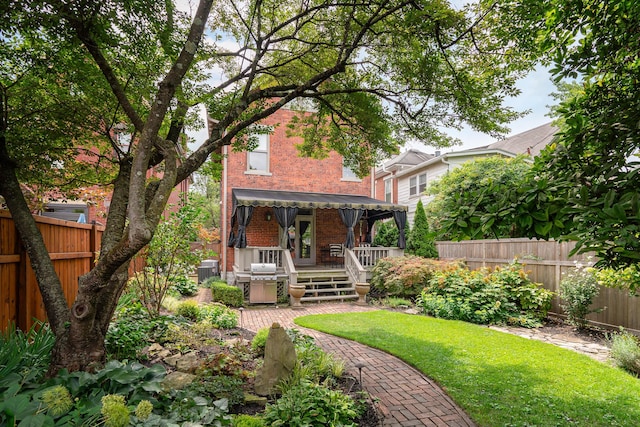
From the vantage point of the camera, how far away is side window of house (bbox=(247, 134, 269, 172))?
1399cm

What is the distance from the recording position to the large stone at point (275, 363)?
155 inches

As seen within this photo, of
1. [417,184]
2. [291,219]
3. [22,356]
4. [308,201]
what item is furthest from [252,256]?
[417,184]

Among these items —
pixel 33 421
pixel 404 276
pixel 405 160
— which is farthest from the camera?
pixel 405 160

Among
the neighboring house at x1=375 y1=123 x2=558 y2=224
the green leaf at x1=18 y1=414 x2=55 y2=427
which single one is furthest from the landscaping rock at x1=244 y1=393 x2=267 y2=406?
the neighboring house at x1=375 y1=123 x2=558 y2=224

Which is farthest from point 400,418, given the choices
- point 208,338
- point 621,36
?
point 621,36

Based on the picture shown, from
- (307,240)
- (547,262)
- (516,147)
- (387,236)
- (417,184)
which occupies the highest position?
(516,147)

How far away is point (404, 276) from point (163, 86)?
29.1 feet

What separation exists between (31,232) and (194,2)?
362 centimetres

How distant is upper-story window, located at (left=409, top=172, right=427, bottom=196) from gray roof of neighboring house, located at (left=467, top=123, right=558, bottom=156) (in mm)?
3322

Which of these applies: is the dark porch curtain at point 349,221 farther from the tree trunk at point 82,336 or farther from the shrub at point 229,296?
the tree trunk at point 82,336

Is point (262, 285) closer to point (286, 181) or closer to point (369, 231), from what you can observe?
point (286, 181)

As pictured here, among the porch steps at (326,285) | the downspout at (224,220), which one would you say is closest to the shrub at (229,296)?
the porch steps at (326,285)

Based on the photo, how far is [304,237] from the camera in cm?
1462

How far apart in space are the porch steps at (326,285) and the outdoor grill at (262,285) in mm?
1020
